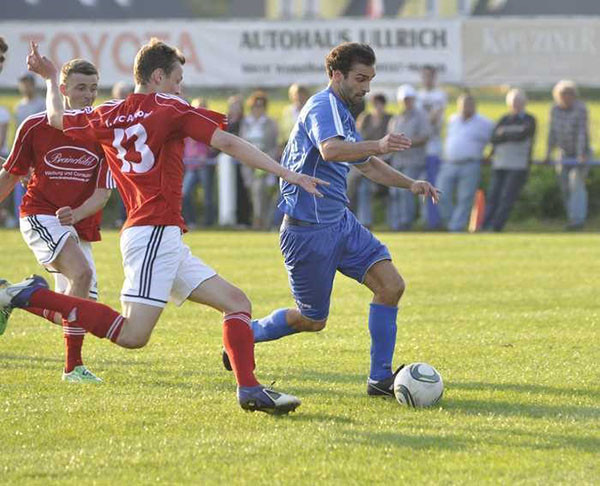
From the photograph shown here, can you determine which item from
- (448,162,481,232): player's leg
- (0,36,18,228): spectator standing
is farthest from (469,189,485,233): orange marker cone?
(0,36,18,228): spectator standing

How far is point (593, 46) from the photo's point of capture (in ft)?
76.8

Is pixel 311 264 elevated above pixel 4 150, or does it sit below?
below

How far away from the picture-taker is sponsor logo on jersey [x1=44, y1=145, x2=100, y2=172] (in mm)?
8391

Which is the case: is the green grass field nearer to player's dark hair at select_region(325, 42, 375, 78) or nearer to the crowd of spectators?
player's dark hair at select_region(325, 42, 375, 78)

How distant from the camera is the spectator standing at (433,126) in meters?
21.1

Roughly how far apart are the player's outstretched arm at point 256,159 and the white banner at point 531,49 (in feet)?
57.3

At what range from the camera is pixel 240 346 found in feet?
23.0

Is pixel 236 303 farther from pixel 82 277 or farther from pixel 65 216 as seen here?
pixel 65 216

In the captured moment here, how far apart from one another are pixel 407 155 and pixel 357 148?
543 inches

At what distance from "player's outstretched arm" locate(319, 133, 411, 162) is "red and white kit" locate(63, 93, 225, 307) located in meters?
0.67

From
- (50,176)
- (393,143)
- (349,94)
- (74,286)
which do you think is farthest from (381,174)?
(50,176)

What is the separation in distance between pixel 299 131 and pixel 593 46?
16.8m

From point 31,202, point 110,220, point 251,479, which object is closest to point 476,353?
point 31,202

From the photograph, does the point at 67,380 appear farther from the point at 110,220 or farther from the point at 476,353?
the point at 110,220
